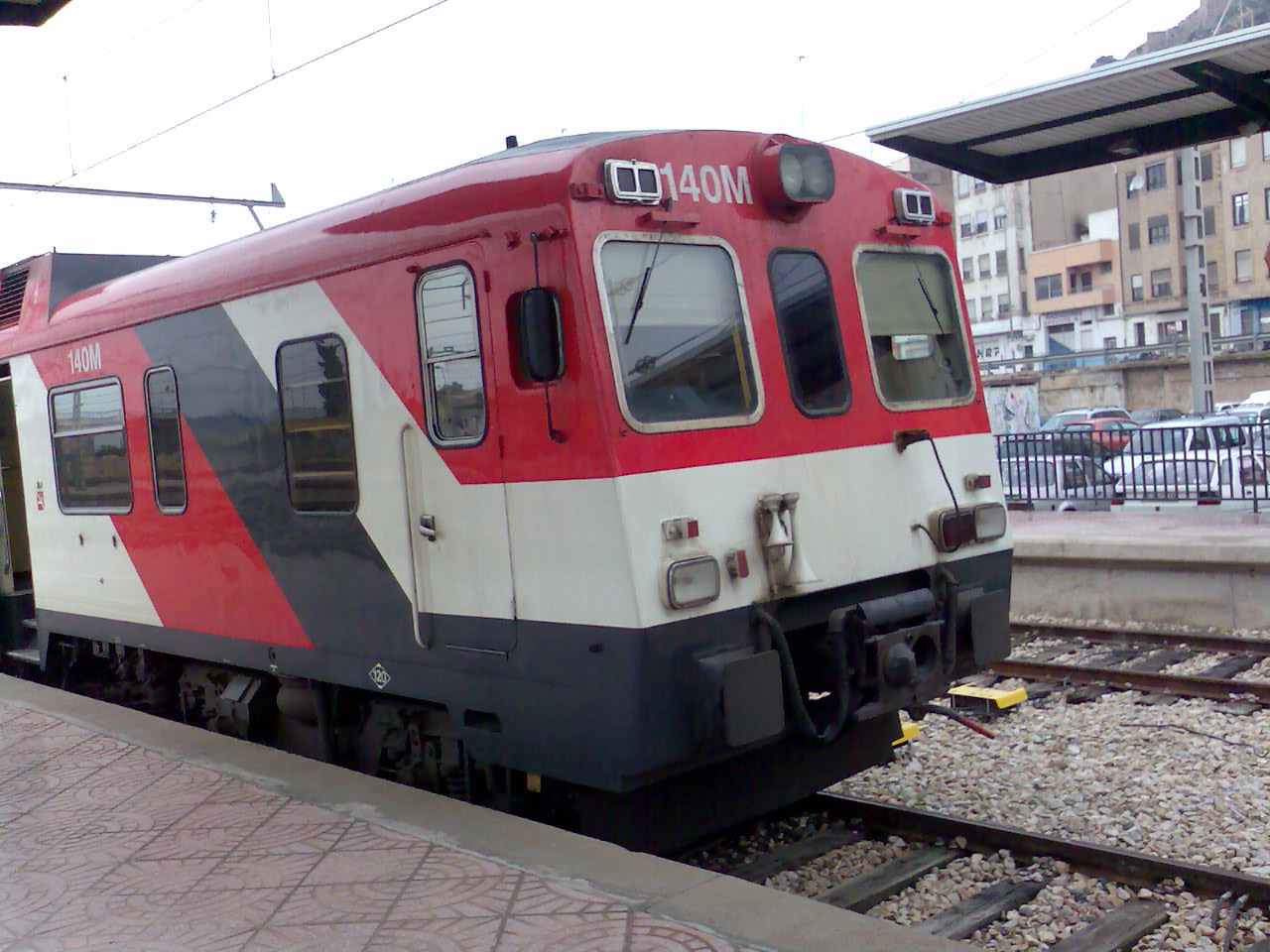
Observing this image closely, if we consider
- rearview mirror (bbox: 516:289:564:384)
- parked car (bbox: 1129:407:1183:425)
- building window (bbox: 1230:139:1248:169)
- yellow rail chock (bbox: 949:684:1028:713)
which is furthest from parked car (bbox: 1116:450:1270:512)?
building window (bbox: 1230:139:1248:169)

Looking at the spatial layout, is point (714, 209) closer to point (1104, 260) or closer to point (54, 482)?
point (54, 482)

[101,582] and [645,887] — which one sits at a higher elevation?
[101,582]

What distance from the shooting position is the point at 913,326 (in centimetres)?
614

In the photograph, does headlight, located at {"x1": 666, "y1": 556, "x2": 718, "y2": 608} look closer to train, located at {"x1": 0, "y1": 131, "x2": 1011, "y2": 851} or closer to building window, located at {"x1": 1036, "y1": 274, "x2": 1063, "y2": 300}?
train, located at {"x1": 0, "y1": 131, "x2": 1011, "y2": 851}

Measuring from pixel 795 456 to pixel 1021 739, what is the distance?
3.05 meters

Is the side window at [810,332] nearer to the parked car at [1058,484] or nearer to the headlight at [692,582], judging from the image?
the headlight at [692,582]

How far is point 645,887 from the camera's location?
4.27 meters

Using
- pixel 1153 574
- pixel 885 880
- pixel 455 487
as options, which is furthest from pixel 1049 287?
pixel 455 487

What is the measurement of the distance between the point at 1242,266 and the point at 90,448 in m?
62.6

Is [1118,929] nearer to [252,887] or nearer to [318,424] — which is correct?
[252,887]

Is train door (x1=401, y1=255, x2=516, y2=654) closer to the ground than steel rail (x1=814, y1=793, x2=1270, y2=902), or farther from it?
farther from it

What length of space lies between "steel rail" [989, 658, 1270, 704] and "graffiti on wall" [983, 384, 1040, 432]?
26576 millimetres

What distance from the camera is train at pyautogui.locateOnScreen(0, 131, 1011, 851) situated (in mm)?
4730

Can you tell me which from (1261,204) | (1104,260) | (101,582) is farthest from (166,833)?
(1104,260)
